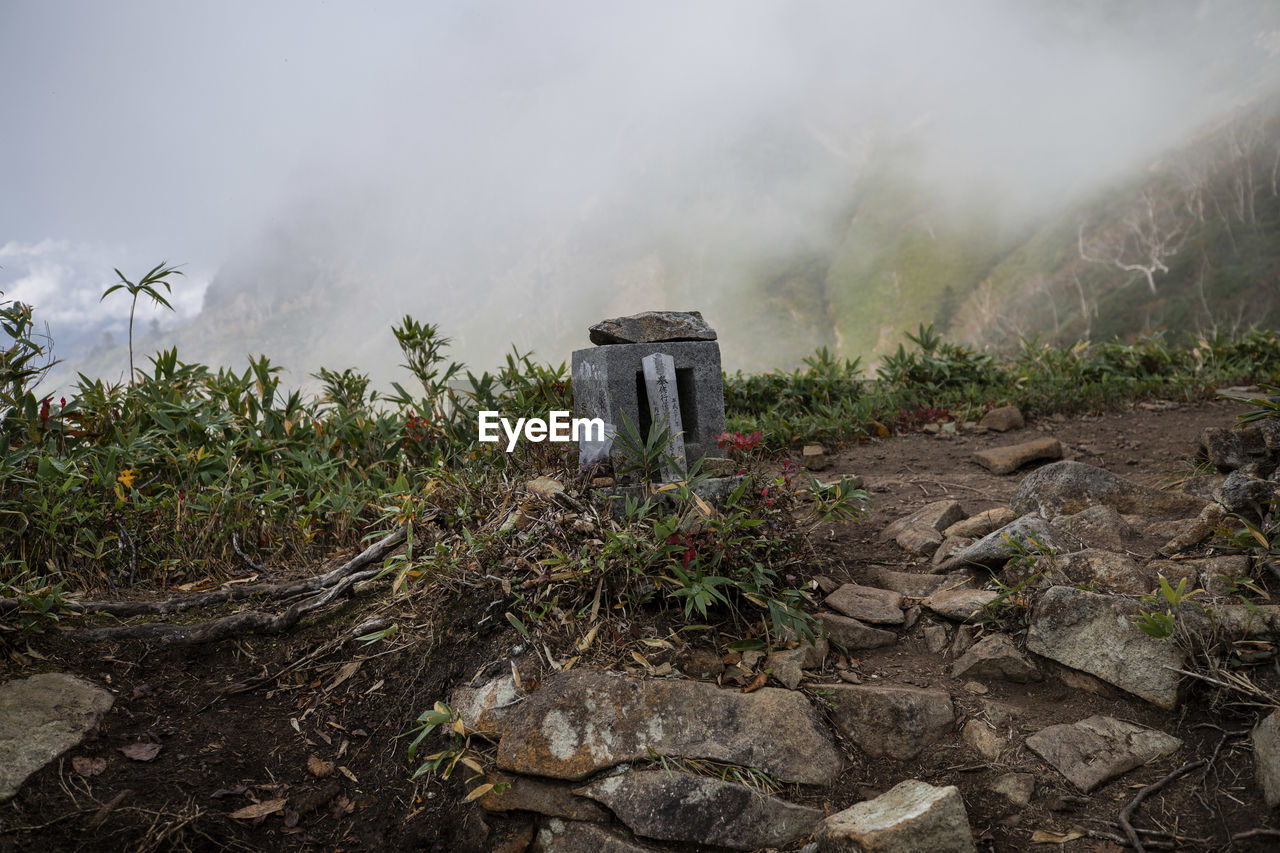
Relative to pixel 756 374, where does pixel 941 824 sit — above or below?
below

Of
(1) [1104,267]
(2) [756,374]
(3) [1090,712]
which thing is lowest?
(3) [1090,712]

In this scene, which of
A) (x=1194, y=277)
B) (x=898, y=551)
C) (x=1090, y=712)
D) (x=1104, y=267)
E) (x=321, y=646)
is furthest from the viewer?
(x=1104, y=267)

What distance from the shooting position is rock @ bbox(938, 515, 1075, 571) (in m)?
2.88

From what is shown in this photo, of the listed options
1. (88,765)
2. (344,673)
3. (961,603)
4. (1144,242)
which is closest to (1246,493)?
(961,603)

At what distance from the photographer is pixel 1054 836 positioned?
6.61 feet

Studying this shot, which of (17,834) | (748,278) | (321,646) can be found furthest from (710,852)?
(748,278)

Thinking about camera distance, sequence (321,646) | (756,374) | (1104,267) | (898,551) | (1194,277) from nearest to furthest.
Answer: (321,646) → (898,551) → (756,374) → (1194,277) → (1104,267)

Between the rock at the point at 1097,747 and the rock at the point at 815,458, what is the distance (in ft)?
10.3

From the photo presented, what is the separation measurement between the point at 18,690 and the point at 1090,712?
11.9 ft

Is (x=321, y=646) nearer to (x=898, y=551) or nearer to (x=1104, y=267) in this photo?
(x=898, y=551)

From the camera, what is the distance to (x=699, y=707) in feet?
7.82

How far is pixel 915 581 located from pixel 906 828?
1387mm

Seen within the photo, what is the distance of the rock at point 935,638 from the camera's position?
9.04 ft

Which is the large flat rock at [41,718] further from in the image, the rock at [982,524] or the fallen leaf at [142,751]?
the rock at [982,524]
